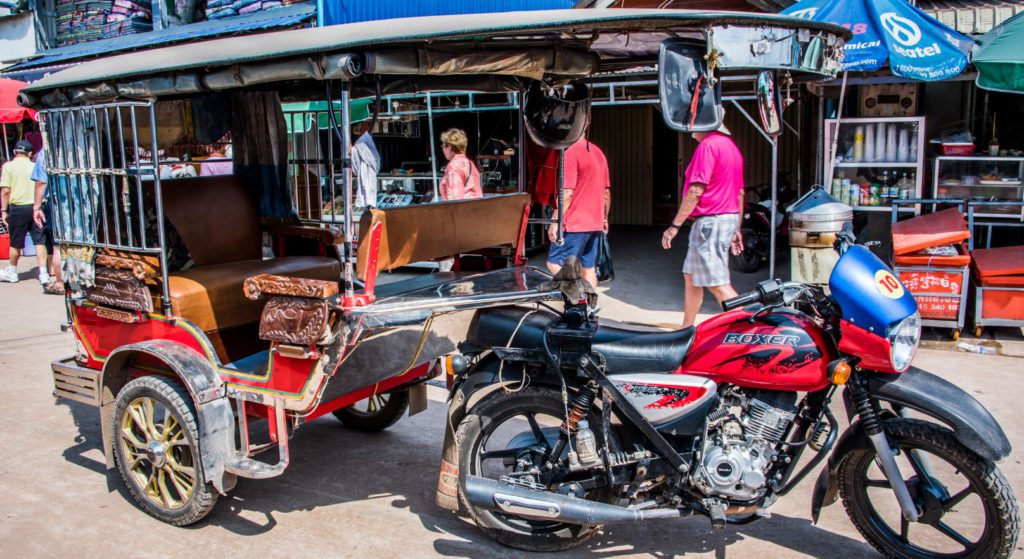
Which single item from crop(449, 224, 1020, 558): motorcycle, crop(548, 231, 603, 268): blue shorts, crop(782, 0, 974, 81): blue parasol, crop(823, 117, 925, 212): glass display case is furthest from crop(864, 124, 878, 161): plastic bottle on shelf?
crop(449, 224, 1020, 558): motorcycle

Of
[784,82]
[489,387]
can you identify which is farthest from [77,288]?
[784,82]

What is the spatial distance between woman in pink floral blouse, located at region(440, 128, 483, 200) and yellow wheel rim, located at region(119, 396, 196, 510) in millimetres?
3392

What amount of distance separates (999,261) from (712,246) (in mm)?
2590

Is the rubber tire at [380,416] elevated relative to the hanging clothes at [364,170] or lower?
lower

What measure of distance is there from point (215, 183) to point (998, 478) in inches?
178

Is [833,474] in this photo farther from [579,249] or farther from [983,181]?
[983,181]

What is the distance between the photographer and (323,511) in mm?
4168

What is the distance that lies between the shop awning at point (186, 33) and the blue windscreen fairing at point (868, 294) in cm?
946

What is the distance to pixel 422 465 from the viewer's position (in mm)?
4699

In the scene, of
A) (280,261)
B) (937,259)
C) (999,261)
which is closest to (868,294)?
(280,261)

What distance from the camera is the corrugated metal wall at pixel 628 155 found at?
523 inches

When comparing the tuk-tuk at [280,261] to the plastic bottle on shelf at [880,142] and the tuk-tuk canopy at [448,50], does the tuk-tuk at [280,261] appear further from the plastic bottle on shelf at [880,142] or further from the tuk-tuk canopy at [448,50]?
the plastic bottle on shelf at [880,142]

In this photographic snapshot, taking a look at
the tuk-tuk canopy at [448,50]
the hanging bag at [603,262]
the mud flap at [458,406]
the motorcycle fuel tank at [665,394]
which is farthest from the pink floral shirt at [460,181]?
the motorcycle fuel tank at [665,394]

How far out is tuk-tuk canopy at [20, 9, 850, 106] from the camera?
333 centimetres
